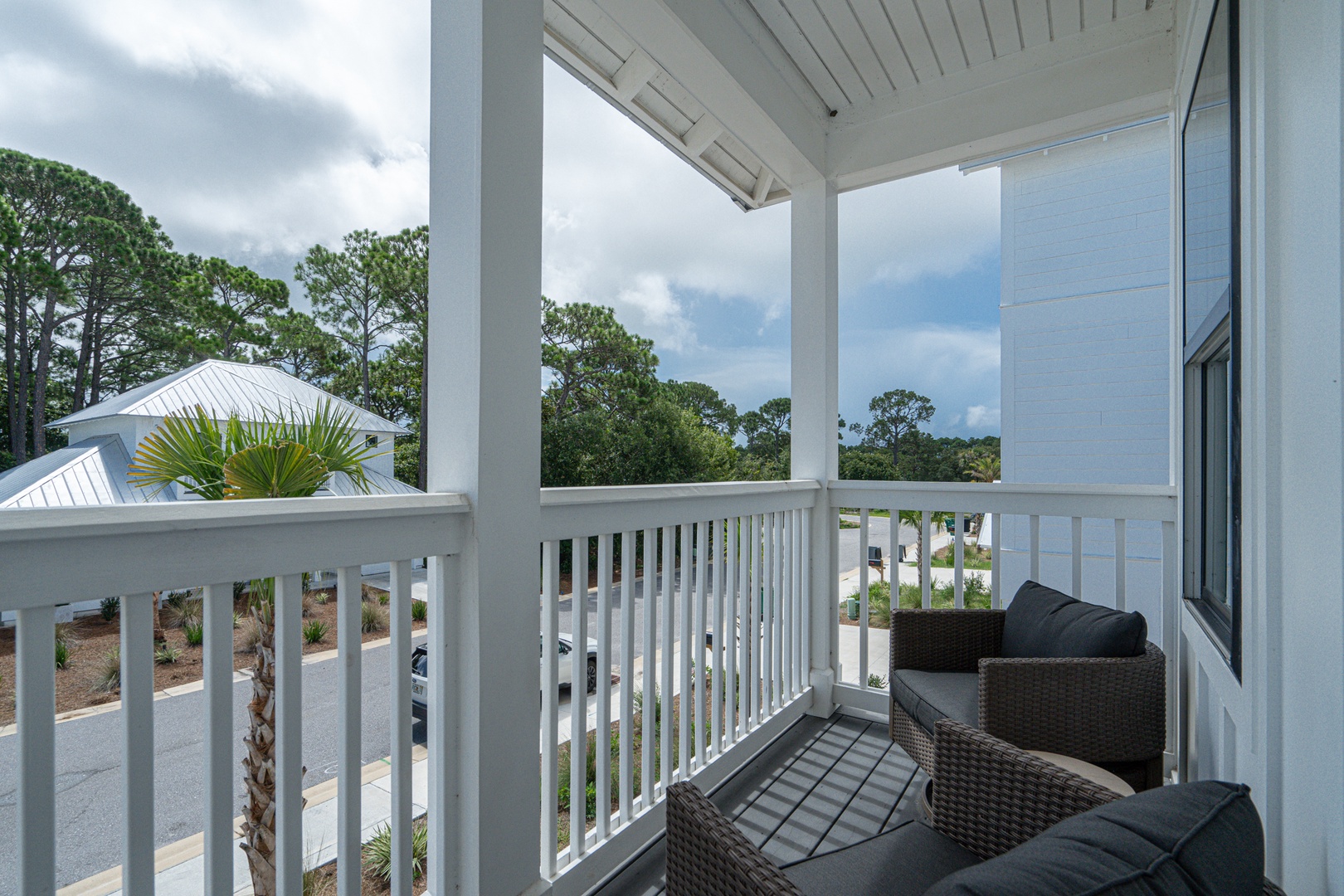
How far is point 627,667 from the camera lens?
6.56 feet

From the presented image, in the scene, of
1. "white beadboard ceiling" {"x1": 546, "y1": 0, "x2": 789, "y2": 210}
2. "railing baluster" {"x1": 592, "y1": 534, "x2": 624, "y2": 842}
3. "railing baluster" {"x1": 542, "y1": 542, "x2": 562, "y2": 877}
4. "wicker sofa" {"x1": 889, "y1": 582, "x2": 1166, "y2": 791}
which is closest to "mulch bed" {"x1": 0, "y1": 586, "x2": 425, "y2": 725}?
"railing baluster" {"x1": 542, "y1": 542, "x2": 562, "y2": 877}

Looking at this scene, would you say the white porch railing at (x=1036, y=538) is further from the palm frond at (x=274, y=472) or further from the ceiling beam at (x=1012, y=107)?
the palm frond at (x=274, y=472)

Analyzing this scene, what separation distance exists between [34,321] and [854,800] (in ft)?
8.62

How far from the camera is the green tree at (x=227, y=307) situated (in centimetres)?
107

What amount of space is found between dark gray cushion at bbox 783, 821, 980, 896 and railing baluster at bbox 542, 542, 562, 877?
0.70 metres

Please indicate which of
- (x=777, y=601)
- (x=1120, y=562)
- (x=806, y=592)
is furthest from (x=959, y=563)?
(x=777, y=601)

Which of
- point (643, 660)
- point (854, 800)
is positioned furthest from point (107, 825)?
point (854, 800)

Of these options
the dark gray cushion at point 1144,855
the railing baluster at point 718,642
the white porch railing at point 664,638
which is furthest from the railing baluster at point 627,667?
the dark gray cushion at point 1144,855

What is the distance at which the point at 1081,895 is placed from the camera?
57 centimetres

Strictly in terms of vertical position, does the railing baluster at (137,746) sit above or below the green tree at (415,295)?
below

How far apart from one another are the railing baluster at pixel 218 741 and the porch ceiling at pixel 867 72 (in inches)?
77.8

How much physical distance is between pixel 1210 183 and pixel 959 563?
5.72 ft

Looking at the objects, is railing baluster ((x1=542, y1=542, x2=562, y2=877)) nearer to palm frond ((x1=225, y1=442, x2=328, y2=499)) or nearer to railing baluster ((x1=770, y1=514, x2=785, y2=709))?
palm frond ((x1=225, y1=442, x2=328, y2=499))

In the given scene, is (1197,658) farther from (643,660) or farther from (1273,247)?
(643,660)
